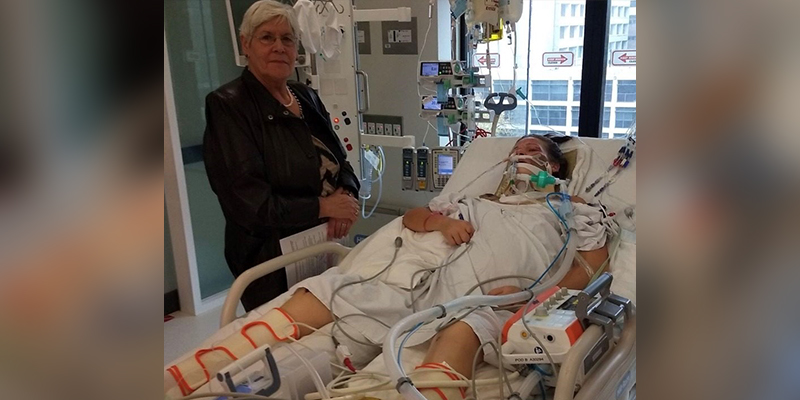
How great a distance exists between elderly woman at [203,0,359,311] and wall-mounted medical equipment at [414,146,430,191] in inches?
30.8

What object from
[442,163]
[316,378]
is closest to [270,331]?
[316,378]

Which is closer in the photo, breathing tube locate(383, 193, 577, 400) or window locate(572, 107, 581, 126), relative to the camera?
breathing tube locate(383, 193, 577, 400)

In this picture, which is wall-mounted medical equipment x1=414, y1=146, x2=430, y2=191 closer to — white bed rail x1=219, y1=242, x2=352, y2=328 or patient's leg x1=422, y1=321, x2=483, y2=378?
white bed rail x1=219, y1=242, x2=352, y2=328

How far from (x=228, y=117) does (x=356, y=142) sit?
1058 millimetres

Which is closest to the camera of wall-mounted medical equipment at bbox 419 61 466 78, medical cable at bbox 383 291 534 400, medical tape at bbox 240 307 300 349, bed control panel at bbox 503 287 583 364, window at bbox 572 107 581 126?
medical cable at bbox 383 291 534 400

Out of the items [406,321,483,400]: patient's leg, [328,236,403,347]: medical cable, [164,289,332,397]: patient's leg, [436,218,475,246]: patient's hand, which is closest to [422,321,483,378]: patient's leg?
[406,321,483,400]: patient's leg

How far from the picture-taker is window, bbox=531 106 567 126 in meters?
3.56

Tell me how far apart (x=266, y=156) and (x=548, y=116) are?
2.09 metres

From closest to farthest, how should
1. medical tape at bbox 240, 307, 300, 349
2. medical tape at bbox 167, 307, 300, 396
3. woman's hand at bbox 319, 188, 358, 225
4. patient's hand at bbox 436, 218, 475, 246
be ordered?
medical tape at bbox 167, 307, 300, 396, medical tape at bbox 240, 307, 300, 349, patient's hand at bbox 436, 218, 475, 246, woman's hand at bbox 319, 188, 358, 225
